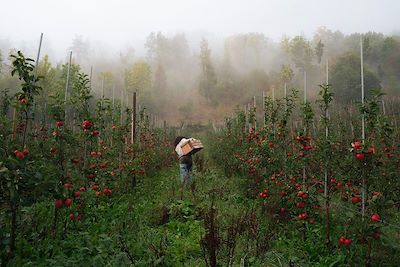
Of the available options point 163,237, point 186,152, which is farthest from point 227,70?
point 163,237

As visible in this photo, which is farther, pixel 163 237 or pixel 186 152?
pixel 186 152

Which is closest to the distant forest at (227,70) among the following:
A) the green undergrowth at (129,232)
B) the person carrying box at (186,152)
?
the person carrying box at (186,152)

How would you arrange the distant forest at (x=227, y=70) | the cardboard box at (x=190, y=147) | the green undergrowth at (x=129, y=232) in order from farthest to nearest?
the distant forest at (x=227, y=70) → the cardboard box at (x=190, y=147) → the green undergrowth at (x=129, y=232)

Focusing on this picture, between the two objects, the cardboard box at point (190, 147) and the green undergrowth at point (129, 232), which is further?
the cardboard box at point (190, 147)

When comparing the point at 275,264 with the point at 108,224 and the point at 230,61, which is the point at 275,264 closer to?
the point at 108,224

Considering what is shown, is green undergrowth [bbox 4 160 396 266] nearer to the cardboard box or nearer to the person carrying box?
the person carrying box

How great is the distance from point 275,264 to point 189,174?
13.5ft

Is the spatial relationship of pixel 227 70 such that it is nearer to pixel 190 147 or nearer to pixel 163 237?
pixel 190 147

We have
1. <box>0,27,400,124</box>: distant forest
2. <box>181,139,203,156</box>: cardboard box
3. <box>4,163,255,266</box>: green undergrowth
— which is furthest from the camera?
<box>0,27,400,124</box>: distant forest

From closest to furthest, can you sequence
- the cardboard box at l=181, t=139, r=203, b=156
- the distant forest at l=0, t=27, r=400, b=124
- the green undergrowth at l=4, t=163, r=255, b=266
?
the green undergrowth at l=4, t=163, r=255, b=266, the cardboard box at l=181, t=139, r=203, b=156, the distant forest at l=0, t=27, r=400, b=124

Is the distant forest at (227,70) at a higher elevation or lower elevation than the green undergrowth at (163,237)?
higher

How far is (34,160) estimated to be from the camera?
2688 mm

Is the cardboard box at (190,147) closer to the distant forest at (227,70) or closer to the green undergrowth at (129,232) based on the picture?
the green undergrowth at (129,232)

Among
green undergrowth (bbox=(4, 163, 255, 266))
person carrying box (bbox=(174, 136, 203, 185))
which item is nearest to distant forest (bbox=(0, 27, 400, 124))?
person carrying box (bbox=(174, 136, 203, 185))
